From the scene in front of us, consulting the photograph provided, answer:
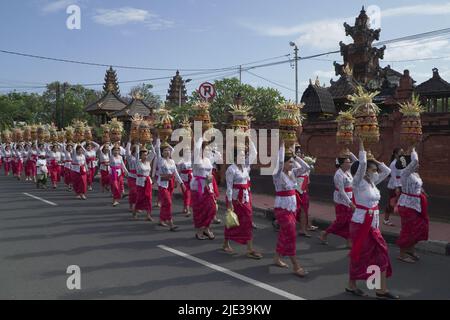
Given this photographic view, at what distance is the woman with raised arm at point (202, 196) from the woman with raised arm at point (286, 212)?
217 cm

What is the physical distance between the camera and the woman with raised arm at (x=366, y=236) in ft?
17.8

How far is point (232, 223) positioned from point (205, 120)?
3580 mm

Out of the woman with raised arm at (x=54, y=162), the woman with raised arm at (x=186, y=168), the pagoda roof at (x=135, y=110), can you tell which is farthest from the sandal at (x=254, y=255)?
the pagoda roof at (x=135, y=110)

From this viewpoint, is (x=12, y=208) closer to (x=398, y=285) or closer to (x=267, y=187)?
(x=267, y=187)

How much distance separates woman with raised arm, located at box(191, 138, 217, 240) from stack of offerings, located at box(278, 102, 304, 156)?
7.88ft

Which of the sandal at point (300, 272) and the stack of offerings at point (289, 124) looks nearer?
the sandal at point (300, 272)

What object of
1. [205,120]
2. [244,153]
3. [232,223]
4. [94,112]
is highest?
[94,112]

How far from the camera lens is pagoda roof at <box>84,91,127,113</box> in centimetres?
2936

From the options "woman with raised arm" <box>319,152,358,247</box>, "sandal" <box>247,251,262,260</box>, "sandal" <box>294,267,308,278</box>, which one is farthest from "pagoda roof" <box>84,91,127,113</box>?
"sandal" <box>294,267,308,278</box>

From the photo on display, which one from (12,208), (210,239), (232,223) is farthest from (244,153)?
(12,208)

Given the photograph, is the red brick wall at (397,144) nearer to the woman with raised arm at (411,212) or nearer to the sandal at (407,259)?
the woman with raised arm at (411,212)

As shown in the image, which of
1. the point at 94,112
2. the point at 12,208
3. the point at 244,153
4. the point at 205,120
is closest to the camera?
the point at 244,153

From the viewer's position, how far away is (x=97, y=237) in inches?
346

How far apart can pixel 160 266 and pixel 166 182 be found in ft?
10.7
